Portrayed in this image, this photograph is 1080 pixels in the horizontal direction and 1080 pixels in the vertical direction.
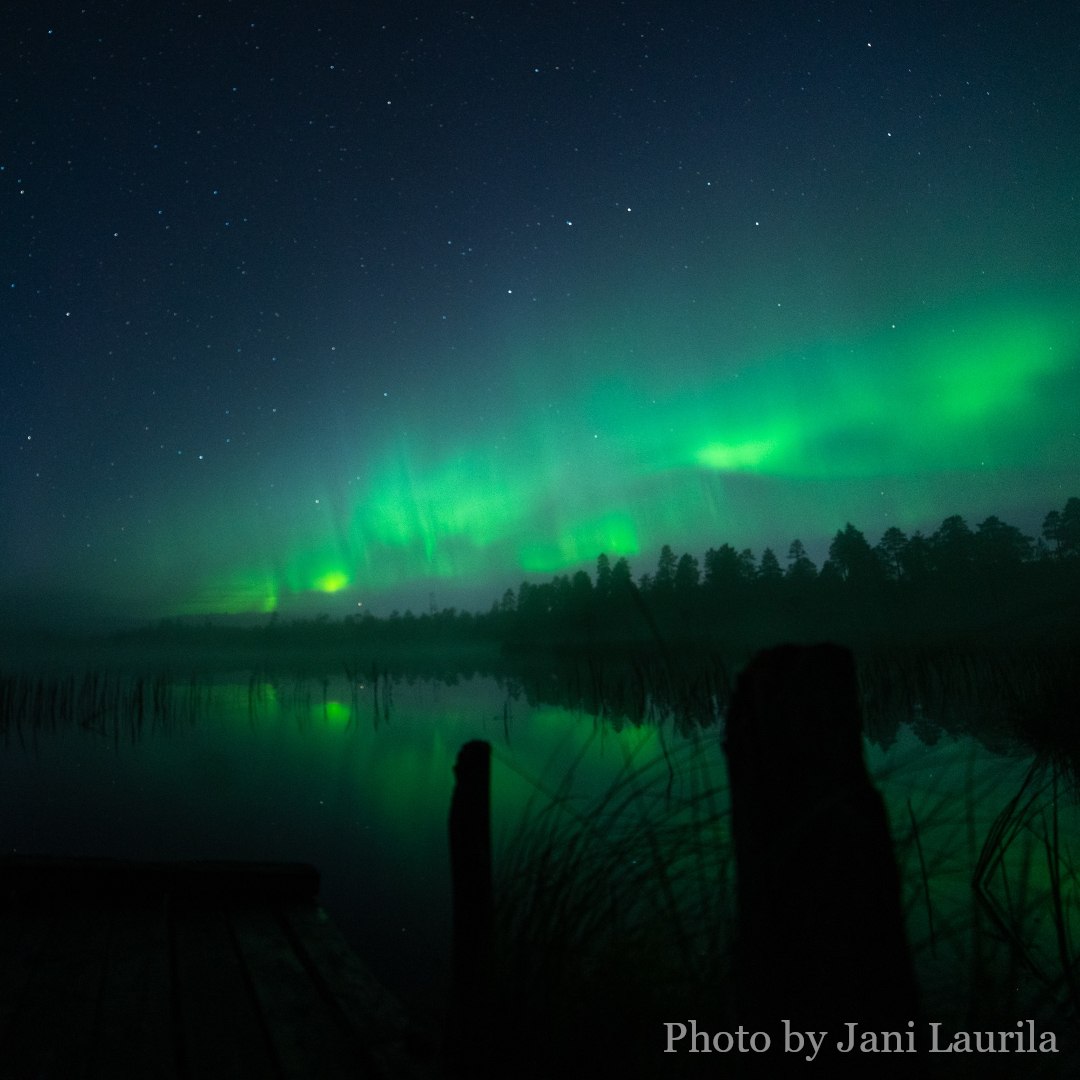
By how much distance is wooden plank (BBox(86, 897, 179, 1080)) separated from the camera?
7.52ft

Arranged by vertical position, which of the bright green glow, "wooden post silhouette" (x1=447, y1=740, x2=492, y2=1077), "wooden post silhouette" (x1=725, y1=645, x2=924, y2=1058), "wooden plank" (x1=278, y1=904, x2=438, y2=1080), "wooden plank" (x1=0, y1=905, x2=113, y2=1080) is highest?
"wooden post silhouette" (x1=725, y1=645, x2=924, y2=1058)

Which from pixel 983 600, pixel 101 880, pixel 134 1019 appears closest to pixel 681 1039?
pixel 134 1019

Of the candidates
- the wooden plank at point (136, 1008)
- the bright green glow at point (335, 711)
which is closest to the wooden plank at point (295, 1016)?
the wooden plank at point (136, 1008)

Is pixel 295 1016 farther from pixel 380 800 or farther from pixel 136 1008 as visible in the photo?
pixel 380 800

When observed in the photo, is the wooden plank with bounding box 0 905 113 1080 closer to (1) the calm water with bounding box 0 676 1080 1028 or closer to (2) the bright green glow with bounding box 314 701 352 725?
(1) the calm water with bounding box 0 676 1080 1028

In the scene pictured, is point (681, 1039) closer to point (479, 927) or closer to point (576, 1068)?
point (576, 1068)

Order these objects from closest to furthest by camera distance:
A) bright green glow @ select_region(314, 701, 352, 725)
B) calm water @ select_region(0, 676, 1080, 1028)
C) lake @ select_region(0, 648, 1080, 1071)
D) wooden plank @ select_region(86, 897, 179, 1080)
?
wooden plank @ select_region(86, 897, 179, 1080) < lake @ select_region(0, 648, 1080, 1071) < calm water @ select_region(0, 676, 1080, 1028) < bright green glow @ select_region(314, 701, 352, 725)

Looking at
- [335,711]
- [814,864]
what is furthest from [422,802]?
[335,711]

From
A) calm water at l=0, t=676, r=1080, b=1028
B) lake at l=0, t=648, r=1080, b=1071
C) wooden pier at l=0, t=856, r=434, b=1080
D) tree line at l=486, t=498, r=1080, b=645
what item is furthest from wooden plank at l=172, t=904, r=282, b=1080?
tree line at l=486, t=498, r=1080, b=645

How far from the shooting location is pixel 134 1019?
261 cm

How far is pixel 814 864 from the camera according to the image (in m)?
1.27

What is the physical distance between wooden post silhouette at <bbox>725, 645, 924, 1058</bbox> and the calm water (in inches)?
24.6

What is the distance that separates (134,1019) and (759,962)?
2.63 meters

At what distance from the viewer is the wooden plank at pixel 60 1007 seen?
7.57 feet
